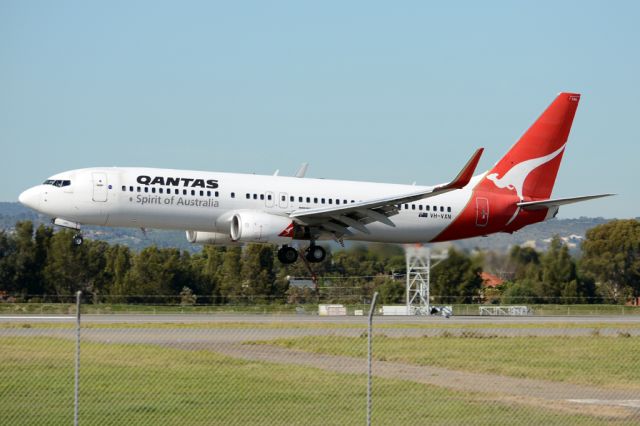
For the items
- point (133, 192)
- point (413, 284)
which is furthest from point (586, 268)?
point (133, 192)

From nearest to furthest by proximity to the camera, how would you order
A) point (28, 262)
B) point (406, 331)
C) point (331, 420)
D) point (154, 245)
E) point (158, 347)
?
1. point (331, 420)
2. point (158, 347)
3. point (406, 331)
4. point (28, 262)
5. point (154, 245)

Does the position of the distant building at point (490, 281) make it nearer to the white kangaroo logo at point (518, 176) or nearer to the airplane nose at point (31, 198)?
the white kangaroo logo at point (518, 176)

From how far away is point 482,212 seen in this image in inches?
1902

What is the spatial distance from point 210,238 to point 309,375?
2395 cm

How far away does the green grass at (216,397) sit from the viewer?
18.2 meters

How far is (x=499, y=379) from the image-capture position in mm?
24062

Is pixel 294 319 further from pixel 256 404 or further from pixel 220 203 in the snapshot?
pixel 256 404

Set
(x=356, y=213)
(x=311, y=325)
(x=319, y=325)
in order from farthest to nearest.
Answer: (x=356, y=213)
(x=319, y=325)
(x=311, y=325)

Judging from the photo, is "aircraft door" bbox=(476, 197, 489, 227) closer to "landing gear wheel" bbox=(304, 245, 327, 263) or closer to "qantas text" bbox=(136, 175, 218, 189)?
"landing gear wheel" bbox=(304, 245, 327, 263)

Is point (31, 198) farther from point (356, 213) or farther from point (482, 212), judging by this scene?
point (482, 212)

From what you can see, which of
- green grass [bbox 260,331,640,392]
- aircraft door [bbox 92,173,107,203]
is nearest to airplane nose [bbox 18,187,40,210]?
aircraft door [bbox 92,173,107,203]

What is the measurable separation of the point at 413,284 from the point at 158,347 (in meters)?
28.6

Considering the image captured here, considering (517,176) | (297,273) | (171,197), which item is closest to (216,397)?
(171,197)

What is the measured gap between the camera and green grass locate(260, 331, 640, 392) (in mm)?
25281
